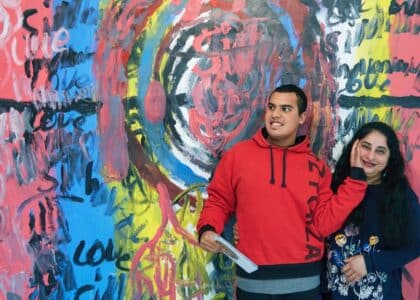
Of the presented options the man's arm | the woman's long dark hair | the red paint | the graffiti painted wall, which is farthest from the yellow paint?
the red paint

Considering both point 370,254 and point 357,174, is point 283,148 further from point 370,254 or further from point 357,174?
point 370,254

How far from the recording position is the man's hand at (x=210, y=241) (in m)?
1.69

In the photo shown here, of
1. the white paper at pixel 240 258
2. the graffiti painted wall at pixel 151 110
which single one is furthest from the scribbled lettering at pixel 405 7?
the white paper at pixel 240 258

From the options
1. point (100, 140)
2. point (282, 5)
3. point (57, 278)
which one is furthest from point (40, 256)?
point (282, 5)

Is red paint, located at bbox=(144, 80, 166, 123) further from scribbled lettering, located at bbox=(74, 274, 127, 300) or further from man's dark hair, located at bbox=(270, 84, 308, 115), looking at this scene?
scribbled lettering, located at bbox=(74, 274, 127, 300)

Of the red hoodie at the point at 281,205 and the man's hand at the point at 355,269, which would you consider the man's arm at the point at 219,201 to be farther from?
the man's hand at the point at 355,269

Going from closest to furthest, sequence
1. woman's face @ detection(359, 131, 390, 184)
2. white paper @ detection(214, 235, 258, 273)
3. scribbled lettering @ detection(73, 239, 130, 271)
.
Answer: white paper @ detection(214, 235, 258, 273) < woman's face @ detection(359, 131, 390, 184) < scribbled lettering @ detection(73, 239, 130, 271)

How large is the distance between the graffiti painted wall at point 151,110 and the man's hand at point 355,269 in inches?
17.0

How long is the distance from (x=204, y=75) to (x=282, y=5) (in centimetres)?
41

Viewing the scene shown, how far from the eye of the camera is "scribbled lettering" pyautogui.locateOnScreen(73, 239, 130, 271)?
1.88 meters

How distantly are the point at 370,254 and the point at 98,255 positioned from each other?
1000 mm

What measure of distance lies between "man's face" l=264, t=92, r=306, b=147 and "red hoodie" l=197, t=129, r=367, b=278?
0.04m

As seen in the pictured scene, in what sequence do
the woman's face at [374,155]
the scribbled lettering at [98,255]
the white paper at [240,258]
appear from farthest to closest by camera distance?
the scribbled lettering at [98,255], the woman's face at [374,155], the white paper at [240,258]

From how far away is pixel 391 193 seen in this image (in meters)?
1.72
